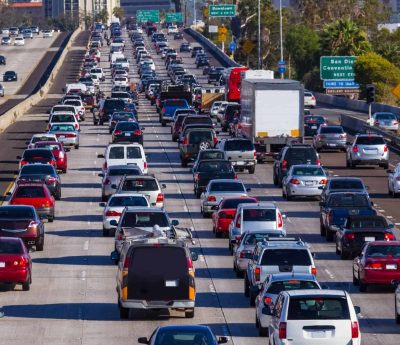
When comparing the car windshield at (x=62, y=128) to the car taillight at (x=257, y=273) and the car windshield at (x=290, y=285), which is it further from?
the car windshield at (x=290, y=285)

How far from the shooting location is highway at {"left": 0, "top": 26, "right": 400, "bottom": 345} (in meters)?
27.8

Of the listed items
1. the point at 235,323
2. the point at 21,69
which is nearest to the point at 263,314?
the point at 235,323

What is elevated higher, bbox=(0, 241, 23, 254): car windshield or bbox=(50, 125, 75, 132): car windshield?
bbox=(0, 241, 23, 254): car windshield

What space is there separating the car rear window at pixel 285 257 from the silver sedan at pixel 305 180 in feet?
70.3

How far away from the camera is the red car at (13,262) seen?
32156mm

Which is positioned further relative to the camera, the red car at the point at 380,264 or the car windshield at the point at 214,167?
the car windshield at the point at 214,167

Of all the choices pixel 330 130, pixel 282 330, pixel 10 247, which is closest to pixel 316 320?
pixel 282 330

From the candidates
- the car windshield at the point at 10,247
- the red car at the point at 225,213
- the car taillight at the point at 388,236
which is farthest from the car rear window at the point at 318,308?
the red car at the point at 225,213

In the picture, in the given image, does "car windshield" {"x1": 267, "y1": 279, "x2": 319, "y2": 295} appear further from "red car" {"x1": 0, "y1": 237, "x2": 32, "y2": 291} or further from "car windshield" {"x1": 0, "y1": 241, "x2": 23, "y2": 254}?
"car windshield" {"x1": 0, "y1": 241, "x2": 23, "y2": 254}

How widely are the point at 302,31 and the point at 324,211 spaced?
124003 mm

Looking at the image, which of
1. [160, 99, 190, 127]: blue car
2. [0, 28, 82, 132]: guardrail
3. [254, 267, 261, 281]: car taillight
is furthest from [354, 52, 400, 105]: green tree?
[254, 267, 261, 281]: car taillight

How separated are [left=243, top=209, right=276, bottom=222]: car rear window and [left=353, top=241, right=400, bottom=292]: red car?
19.8 feet

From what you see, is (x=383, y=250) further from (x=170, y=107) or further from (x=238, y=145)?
(x=170, y=107)

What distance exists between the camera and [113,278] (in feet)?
115
